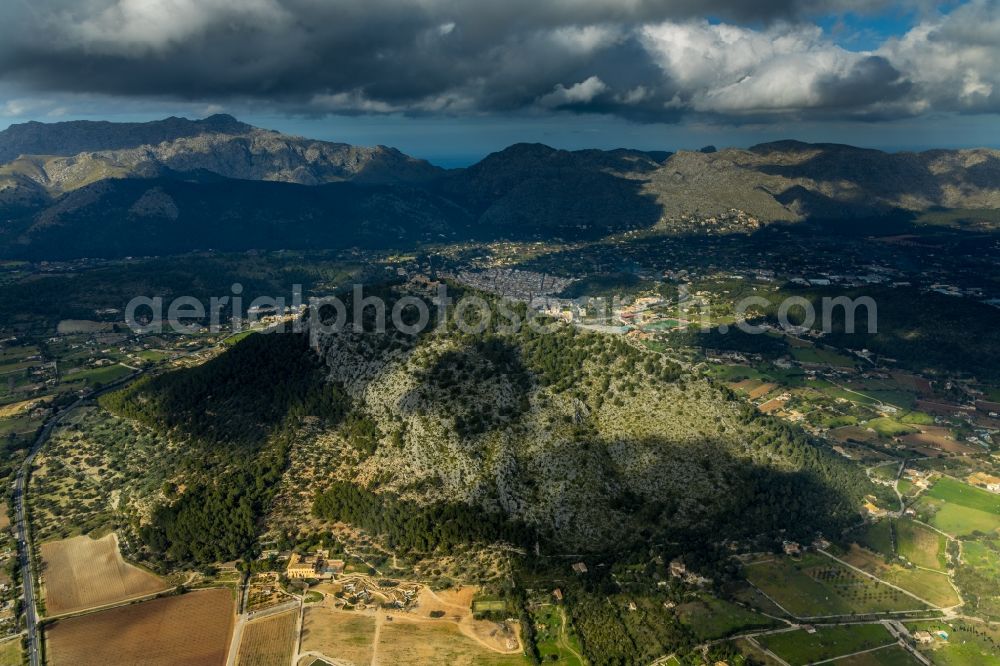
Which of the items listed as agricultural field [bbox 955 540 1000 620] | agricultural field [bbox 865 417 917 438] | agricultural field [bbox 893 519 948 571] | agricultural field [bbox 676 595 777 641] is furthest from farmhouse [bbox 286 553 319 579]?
agricultural field [bbox 865 417 917 438]

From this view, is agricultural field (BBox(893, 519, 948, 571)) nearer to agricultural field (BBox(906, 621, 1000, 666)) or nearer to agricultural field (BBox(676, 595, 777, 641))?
agricultural field (BBox(906, 621, 1000, 666))

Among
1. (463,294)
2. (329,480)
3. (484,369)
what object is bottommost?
(329,480)

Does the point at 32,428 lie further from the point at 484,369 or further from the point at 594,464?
the point at 594,464

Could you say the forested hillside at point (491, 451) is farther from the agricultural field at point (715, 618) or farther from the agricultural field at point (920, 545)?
the agricultural field at point (715, 618)

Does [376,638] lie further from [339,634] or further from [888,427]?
[888,427]

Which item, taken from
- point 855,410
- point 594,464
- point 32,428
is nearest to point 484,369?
point 594,464

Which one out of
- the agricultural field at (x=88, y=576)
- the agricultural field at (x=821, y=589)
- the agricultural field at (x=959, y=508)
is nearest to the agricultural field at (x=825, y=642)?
the agricultural field at (x=821, y=589)
